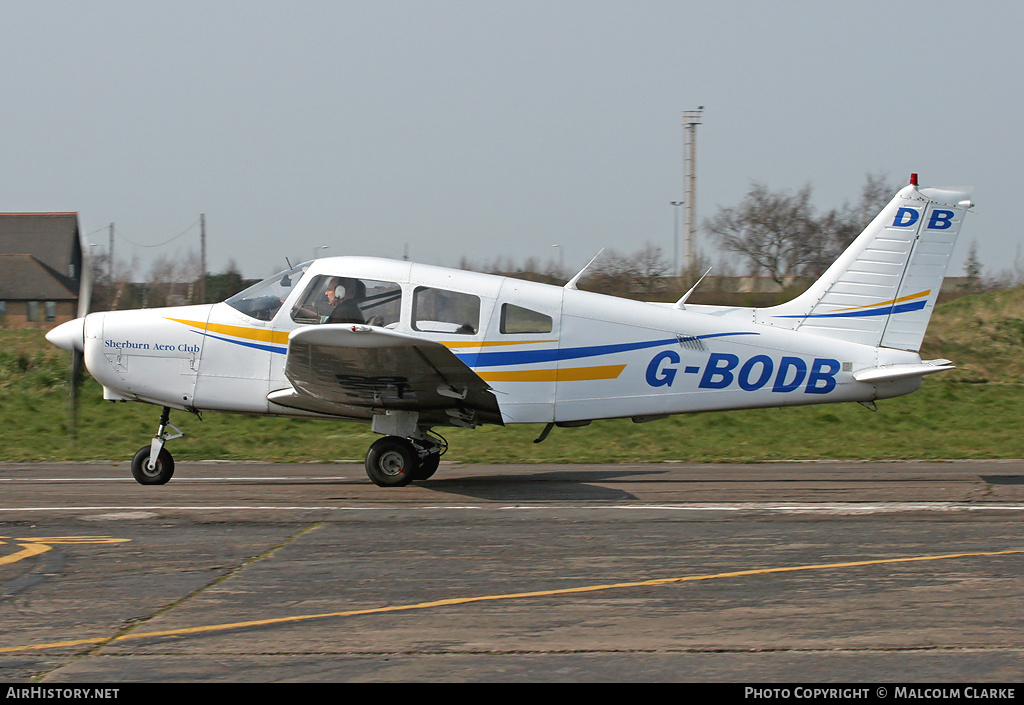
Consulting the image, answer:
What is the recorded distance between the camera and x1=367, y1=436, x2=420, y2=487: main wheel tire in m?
9.83

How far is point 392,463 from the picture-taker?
985cm

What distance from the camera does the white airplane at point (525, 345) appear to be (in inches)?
381

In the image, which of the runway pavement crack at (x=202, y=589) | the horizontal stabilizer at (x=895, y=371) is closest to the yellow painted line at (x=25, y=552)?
the runway pavement crack at (x=202, y=589)

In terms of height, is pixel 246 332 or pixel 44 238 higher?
pixel 44 238

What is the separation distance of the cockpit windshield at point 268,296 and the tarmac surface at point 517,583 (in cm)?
193

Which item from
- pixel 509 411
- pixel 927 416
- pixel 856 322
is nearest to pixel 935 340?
pixel 927 416

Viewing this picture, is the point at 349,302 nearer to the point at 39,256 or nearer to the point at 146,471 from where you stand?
the point at 146,471

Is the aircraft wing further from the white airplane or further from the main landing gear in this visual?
the main landing gear

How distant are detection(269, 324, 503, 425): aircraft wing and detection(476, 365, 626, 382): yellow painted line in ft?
1.07

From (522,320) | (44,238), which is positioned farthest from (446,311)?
(44,238)

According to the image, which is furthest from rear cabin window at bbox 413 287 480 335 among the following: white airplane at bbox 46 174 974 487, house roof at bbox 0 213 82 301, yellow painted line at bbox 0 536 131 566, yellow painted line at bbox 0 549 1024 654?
house roof at bbox 0 213 82 301

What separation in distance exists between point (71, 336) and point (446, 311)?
4.14 meters

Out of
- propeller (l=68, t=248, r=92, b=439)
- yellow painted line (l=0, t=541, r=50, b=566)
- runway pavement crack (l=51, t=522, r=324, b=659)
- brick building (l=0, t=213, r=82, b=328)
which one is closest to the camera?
runway pavement crack (l=51, t=522, r=324, b=659)

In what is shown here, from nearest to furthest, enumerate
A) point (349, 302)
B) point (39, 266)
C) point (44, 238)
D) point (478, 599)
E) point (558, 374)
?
point (478, 599) < point (349, 302) < point (558, 374) < point (39, 266) < point (44, 238)
